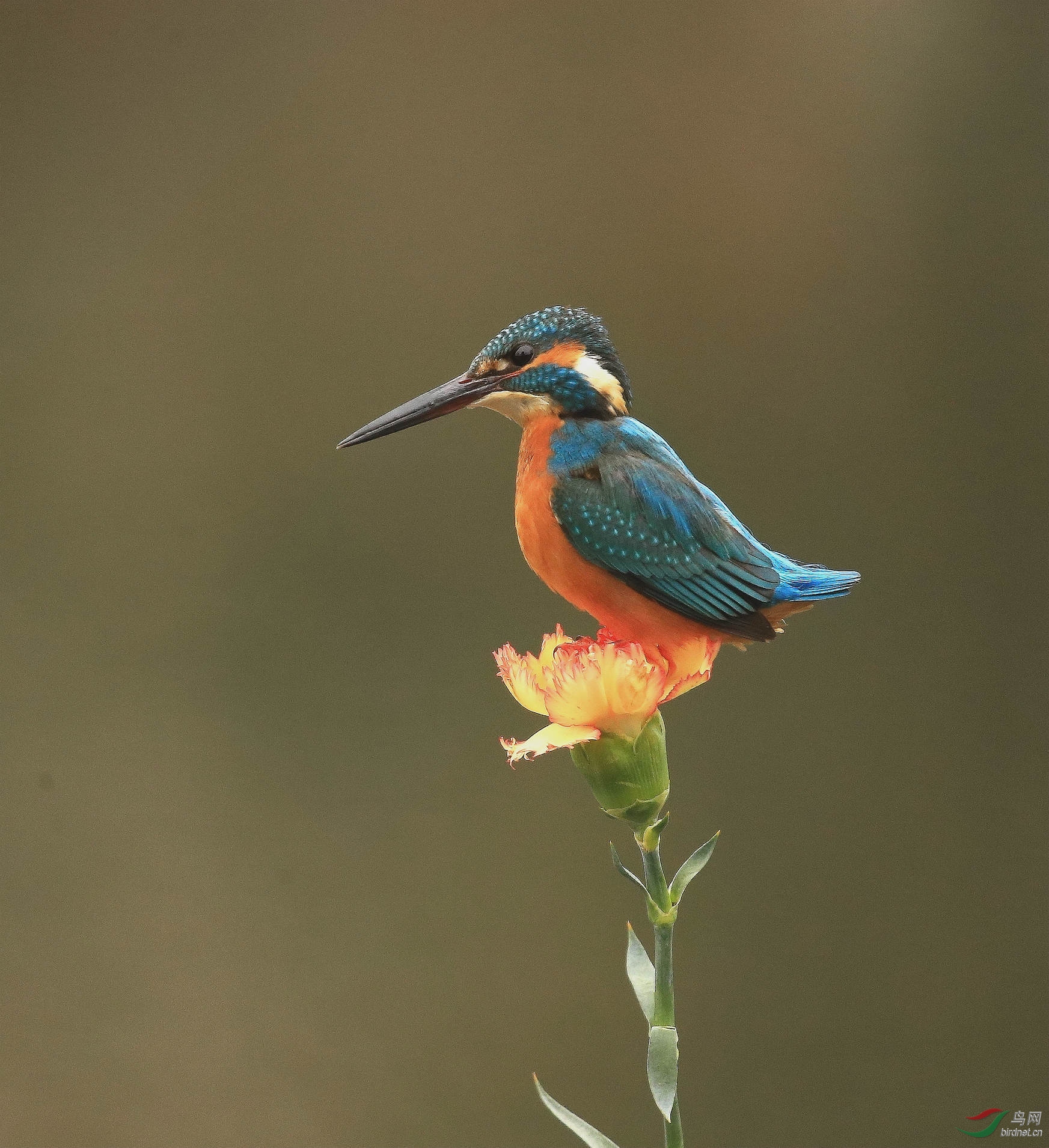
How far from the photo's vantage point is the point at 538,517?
0.65m

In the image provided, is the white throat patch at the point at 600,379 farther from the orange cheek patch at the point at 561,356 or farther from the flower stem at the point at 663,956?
the flower stem at the point at 663,956

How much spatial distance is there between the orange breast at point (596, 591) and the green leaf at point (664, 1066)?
0.20 metres

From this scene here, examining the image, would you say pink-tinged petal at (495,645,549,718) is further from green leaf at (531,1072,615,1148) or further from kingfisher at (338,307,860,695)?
green leaf at (531,1072,615,1148)

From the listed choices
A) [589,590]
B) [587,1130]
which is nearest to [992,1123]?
[587,1130]

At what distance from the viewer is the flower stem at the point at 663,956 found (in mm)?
577

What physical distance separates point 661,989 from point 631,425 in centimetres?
34

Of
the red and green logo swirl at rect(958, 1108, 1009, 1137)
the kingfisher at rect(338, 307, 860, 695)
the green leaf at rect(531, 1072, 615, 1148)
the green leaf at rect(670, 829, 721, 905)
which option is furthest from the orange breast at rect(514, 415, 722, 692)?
the red and green logo swirl at rect(958, 1108, 1009, 1137)

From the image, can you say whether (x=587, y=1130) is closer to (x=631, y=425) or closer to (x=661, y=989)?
(x=661, y=989)

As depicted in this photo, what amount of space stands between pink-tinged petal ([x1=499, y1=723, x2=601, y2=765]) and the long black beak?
0.21m

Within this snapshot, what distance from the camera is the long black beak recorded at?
2.11 feet

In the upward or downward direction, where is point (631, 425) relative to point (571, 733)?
upward

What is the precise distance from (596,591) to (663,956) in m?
0.22

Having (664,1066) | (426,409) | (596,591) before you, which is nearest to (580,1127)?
(664,1066)

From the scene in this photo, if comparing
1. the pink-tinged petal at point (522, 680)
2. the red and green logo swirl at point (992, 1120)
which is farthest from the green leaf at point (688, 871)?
the red and green logo swirl at point (992, 1120)
